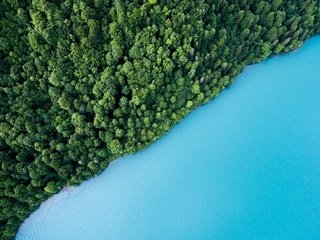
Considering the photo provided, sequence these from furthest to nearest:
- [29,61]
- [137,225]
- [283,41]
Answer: [283,41]
[137,225]
[29,61]

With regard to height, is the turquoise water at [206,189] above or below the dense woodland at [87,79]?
below

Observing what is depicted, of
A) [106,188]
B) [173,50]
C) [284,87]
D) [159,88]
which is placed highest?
[173,50]

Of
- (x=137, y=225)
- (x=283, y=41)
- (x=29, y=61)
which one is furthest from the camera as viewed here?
(x=283, y=41)

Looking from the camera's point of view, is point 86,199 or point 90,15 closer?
point 90,15

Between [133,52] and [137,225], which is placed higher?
[133,52]

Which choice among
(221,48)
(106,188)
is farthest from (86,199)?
(221,48)

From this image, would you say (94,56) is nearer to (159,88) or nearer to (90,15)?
(90,15)

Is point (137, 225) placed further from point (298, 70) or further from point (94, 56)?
point (298, 70)

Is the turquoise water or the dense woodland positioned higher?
the dense woodland
